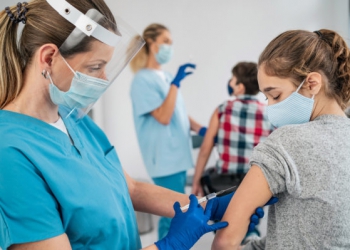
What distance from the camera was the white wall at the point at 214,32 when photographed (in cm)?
341

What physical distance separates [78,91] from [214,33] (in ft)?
8.94

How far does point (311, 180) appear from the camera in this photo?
88 centimetres

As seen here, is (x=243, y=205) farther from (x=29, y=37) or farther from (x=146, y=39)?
(x=146, y=39)

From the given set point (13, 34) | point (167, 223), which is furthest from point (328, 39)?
point (167, 223)

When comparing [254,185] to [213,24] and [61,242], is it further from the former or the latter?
[213,24]

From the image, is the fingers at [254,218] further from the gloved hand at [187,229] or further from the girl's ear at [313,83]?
the girl's ear at [313,83]

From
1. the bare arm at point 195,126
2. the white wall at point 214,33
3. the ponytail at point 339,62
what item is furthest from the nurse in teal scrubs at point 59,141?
the white wall at point 214,33

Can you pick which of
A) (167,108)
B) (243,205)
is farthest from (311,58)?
(167,108)

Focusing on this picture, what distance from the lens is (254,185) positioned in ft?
3.03

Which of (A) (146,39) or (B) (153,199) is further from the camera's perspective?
(A) (146,39)

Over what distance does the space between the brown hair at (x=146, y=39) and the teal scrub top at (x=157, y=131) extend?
0.40 ft

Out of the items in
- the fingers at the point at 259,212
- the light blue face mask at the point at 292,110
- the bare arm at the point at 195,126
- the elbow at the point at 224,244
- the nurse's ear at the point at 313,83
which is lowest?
the bare arm at the point at 195,126

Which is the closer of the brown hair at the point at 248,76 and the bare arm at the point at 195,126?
the brown hair at the point at 248,76

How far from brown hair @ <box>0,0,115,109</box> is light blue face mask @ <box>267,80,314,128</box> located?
0.47 meters
